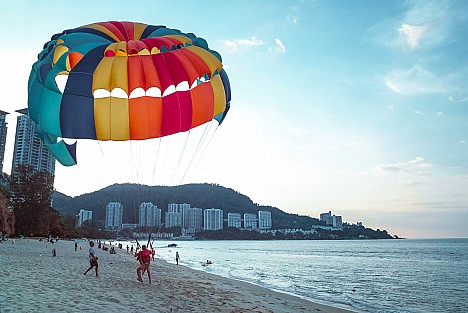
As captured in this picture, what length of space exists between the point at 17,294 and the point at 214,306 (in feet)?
14.9

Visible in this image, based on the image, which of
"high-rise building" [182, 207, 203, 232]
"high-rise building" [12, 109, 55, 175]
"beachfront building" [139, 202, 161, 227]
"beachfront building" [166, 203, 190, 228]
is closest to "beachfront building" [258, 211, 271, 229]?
"high-rise building" [182, 207, 203, 232]

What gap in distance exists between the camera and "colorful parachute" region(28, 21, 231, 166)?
9.44m

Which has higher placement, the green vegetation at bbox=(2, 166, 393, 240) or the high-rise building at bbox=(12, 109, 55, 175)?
the high-rise building at bbox=(12, 109, 55, 175)

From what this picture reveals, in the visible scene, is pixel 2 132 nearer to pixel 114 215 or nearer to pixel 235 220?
pixel 114 215

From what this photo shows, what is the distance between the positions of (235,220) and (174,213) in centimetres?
2903

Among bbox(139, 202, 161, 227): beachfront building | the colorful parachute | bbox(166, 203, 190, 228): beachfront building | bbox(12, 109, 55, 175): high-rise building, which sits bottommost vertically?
bbox(139, 202, 161, 227): beachfront building

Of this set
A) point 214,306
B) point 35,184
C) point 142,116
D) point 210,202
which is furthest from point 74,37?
point 210,202

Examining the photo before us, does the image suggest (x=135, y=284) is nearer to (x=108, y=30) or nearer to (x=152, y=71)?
(x=152, y=71)

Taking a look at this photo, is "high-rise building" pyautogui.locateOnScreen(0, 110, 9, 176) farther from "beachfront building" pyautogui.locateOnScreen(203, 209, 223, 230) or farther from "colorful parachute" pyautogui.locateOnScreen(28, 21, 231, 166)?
"beachfront building" pyautogui.locateOnScreen(203, 209, 223, 230)

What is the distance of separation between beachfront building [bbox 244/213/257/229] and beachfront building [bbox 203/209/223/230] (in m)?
11.3

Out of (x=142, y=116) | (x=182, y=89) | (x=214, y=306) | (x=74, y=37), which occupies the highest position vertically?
(x=74, y=37)

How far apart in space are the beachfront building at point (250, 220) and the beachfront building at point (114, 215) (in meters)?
54.7

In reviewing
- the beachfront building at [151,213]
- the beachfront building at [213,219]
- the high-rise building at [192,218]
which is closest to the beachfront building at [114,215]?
the high-rise building at [192,218]

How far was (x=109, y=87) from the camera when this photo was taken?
9.34m
